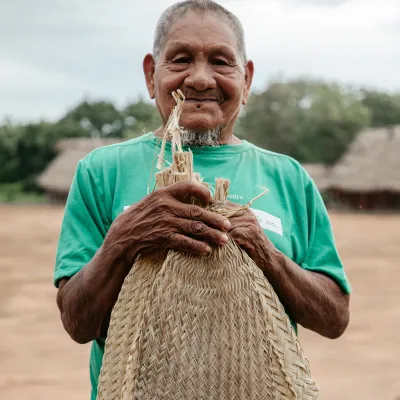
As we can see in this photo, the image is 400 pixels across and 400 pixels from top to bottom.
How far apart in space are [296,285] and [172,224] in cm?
45

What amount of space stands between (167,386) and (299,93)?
4612cm

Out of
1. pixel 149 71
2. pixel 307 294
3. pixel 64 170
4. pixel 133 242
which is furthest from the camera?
pixel 64 170

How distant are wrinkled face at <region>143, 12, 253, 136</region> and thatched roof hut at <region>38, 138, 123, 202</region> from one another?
39488mm

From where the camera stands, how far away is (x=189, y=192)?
1441 mm

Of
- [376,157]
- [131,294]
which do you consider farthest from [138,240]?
[376,157]

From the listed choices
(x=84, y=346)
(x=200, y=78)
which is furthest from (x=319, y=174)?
(x=200, y=78)

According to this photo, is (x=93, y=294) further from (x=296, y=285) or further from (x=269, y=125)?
(x=269, y=125)

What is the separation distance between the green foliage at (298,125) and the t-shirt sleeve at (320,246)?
40.7m

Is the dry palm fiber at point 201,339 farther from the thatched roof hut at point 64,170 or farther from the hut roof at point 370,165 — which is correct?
the thatched roof hut at point 64,170

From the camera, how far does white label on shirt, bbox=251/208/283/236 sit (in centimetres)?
184

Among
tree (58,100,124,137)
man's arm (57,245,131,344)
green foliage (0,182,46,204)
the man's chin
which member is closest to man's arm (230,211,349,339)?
man's arm (57,245,131,344)

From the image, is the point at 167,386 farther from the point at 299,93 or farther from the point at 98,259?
the point at 299,93

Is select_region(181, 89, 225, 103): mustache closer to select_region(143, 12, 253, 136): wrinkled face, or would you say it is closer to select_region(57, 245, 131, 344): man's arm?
select_region(143, 12, 253, 136): wrinkled face

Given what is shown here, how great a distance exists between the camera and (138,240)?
59.3 inches
